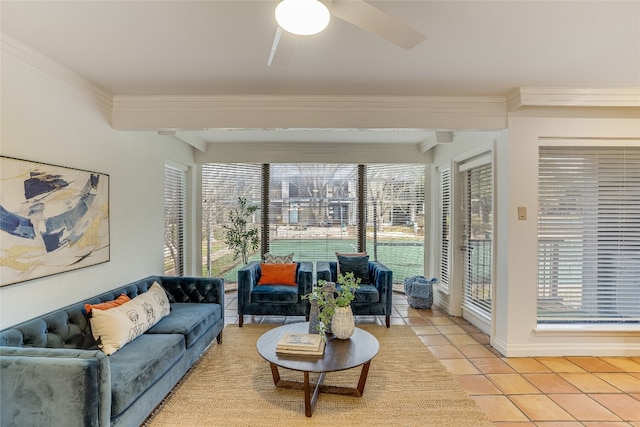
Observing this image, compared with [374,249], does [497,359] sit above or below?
below

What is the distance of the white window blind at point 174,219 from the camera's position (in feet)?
14.4

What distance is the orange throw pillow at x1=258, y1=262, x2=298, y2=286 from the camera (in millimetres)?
4262

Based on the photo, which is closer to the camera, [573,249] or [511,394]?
[511,394]

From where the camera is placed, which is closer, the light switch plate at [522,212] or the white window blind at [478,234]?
the light switch plate at [522,212]

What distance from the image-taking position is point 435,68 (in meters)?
2.54

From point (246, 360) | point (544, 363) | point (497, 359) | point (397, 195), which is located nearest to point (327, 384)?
point (246, 360)

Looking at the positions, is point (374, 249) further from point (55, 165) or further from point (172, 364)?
point (55, 165)

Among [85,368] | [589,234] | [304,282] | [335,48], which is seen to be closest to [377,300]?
[304,282]

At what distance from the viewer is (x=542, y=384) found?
105 inches

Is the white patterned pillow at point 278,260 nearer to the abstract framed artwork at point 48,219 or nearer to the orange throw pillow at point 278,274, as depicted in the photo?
the orange throw pillow at point 278,274

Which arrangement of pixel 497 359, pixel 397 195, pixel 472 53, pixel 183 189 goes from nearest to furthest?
pixel 472 53 < pixel 497 359 < pixel 183 189 < pixel 397 195

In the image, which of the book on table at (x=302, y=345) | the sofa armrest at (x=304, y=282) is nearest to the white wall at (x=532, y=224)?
the book on table at (x=302, y=345)

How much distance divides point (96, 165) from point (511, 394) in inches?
158

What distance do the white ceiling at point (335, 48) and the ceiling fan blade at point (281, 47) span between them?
11 millimetres
